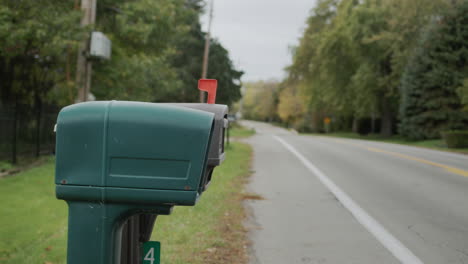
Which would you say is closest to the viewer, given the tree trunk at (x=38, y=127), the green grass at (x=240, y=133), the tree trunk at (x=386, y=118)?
the tree trunk at (x=38, y=127)

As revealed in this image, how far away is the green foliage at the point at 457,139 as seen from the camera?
23355 millimetres

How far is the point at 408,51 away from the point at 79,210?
116 ft

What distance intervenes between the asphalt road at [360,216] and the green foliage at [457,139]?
1297cm

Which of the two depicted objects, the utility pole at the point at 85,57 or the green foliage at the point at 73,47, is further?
the utility pole at the point at 85,57

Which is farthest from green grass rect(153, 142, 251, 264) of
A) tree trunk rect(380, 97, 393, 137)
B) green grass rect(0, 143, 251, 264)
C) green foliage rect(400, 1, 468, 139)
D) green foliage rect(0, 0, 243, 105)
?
tree trunk rect(380, 97, 393, 137)

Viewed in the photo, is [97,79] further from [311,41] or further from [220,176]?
[311,41]

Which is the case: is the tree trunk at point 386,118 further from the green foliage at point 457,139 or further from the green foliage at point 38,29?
the green foliage at point 38,29

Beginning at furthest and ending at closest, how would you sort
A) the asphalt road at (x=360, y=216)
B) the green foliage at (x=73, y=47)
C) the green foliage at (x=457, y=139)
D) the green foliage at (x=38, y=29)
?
the green foliage at (x=457, y=139) < the green foliage at (x=73, y=47) < the green foliage at (x=38, y=29) < the asphalt road at (x=360, y=216)

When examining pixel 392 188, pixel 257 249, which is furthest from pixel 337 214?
→ pixel 392 188

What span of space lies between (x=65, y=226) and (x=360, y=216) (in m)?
4.20

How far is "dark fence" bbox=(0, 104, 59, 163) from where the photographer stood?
1196cm

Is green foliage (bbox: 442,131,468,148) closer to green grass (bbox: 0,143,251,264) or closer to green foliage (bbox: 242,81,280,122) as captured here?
green grass (bbox: 0,143,251,264)

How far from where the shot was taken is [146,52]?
17.3 m

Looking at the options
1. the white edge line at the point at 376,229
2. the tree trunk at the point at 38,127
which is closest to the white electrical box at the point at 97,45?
the tree trunk at the point at 38,127
